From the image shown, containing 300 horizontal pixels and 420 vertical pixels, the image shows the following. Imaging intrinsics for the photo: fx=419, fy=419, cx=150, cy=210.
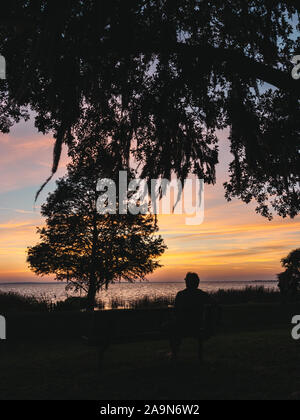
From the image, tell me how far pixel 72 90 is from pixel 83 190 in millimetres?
18233

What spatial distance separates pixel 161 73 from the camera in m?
8.79

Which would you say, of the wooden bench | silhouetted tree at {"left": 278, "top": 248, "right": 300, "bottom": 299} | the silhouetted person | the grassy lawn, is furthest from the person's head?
silhouetted tree at {"left": 278, "top": 248, "right": 300, "bottom": 299}

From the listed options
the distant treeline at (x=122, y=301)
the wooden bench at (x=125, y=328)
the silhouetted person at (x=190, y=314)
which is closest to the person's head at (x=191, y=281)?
the silhouetted person at (x=190, y=314)

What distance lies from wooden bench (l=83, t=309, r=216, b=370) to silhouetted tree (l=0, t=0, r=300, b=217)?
9.54 feet

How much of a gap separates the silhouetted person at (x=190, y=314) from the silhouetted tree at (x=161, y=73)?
239 centimetres

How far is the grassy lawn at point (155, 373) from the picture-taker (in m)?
5.88

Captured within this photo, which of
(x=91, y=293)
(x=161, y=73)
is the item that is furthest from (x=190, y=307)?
(x=91, y=293)

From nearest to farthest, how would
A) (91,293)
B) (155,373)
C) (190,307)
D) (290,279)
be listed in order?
1. (155,373)
2. (190,307)
3. (290,279)
4. (91,293)

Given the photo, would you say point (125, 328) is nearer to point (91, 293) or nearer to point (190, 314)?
point (190, 314)

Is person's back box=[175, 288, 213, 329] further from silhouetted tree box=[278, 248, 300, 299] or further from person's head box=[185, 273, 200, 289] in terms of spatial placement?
silhouetted tree box=[278, 248, 300, 299]

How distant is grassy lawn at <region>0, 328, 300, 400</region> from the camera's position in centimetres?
588

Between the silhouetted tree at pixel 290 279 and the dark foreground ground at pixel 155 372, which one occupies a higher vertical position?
the silhouetted tree at pixel 290 279

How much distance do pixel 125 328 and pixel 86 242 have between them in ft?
60.9

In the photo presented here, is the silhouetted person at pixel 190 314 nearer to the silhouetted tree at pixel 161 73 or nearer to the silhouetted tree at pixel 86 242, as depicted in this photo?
the silhouetted tree at pixel 161 73
